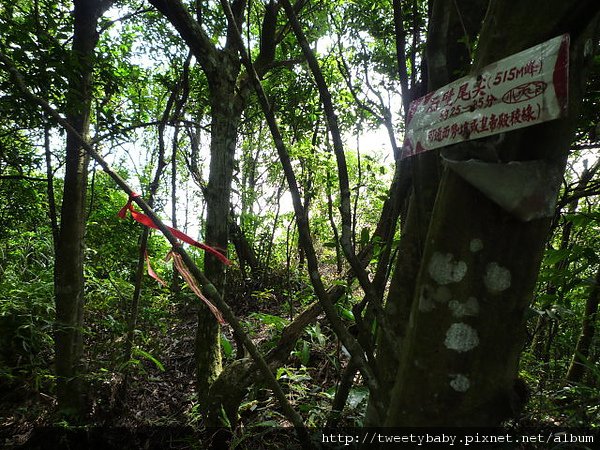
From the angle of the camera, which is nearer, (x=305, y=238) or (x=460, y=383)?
(x=460, y=383)

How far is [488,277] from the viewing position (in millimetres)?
768

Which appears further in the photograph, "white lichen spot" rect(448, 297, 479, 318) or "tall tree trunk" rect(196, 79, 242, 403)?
"tall tree trunk" rect(196, 79, 242, 403)

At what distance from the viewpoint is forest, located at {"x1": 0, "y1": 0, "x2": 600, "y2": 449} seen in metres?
0.77

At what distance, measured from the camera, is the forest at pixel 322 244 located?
2.53ft

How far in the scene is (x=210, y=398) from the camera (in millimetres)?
2523

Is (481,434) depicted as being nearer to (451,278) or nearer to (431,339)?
(431,339)

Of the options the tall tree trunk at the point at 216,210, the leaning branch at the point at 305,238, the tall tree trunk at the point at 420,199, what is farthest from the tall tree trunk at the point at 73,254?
the tall tree trunk at the point at 420,199

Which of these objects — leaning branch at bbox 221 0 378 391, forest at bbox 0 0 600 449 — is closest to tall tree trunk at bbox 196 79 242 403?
forest at bbox 0 0 600 449

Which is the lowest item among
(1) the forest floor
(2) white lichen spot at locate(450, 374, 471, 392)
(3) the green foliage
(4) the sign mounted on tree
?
(1) the forest floor

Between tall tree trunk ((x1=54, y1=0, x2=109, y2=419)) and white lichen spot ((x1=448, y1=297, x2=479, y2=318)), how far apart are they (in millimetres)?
2616

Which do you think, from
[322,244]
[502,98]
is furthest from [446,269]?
[322,244]

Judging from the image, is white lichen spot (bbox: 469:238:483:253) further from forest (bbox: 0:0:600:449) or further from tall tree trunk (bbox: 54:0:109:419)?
tall tree trunk (bbox: 54:0:109:419)

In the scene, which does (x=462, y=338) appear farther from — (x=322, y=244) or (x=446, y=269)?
(x=322, y=244)

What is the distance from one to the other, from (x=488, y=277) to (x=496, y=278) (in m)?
0.02
